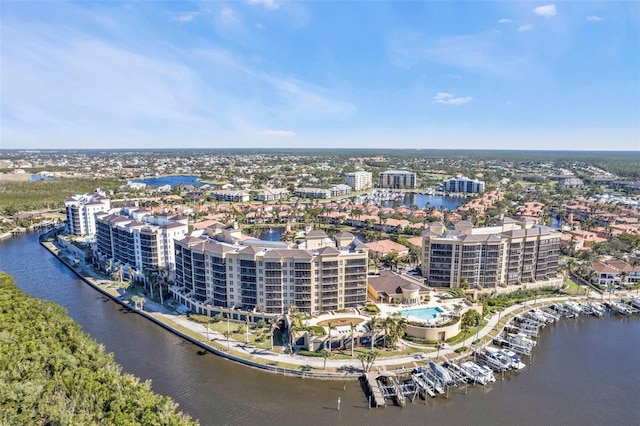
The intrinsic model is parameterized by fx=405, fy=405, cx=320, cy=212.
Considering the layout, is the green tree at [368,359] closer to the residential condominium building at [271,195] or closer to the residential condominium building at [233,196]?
the residential condominium building at [233,196]

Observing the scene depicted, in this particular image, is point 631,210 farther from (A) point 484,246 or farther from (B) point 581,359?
(B) point 581,359

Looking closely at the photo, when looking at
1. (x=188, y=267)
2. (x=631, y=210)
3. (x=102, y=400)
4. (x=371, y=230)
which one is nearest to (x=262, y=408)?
(x=102, y=400)

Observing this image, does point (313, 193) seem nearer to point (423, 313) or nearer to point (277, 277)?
point (277, 277)

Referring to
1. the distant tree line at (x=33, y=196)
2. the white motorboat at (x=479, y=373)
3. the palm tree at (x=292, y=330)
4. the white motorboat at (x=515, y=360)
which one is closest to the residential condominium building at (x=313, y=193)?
the distant tree line at (x=33, y=196)

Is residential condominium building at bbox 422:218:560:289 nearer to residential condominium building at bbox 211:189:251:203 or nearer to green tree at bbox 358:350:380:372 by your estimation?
green tree at bbox 358:350:380:372

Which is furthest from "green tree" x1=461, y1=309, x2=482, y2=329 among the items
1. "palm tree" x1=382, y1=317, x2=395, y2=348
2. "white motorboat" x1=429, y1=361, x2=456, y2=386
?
"palm tree" x1=382, y1=317, x2=395, y2=348

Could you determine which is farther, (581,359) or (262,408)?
(581,359)

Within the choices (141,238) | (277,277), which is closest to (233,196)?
(141,238)
